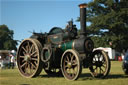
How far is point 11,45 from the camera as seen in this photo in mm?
72562

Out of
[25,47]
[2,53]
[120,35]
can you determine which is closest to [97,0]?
[120,35]

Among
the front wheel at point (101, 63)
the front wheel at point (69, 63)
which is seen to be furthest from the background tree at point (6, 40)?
the front wheel at point (69, 63)

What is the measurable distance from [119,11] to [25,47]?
25866 millimetres

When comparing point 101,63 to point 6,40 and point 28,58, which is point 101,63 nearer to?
point 28,58

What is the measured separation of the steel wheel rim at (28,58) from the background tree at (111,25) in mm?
24010

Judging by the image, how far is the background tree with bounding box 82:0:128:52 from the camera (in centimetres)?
3356

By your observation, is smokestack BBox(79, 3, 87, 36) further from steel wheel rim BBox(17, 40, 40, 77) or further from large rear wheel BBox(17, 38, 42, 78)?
steel wheel rim BBox(17, 40, 40, 77)

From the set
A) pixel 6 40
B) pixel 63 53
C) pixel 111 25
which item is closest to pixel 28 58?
pixel 63 53

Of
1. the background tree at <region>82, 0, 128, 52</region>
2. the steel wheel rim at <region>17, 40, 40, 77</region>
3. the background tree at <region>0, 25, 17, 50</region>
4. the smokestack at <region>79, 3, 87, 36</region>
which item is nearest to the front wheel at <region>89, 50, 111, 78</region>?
the smokestack at <region>79, 3, 87, 36</region>

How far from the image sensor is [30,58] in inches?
421

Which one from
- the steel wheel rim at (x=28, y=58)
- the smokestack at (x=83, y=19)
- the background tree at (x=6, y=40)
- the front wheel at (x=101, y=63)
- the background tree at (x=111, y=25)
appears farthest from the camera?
the background tree at (x=6, y=40)

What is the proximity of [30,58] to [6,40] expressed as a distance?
69.0 m

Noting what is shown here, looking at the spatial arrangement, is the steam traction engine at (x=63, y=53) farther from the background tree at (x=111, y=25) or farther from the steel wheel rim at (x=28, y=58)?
the background tree at (x=111, y=25)

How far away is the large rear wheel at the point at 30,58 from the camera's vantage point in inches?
402
